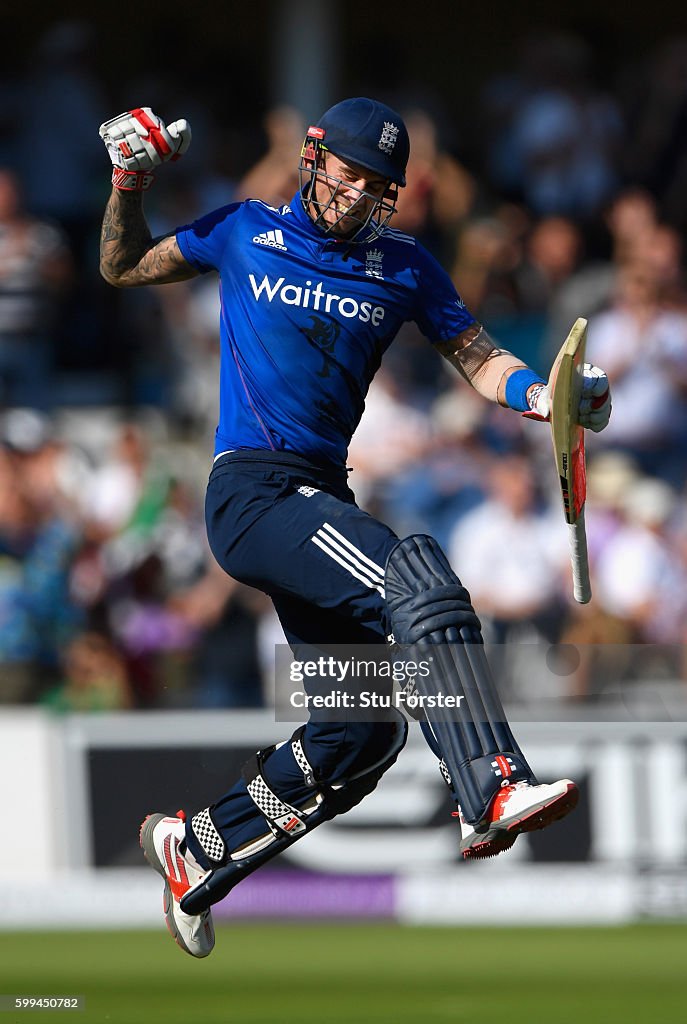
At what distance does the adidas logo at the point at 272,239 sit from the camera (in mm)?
5510

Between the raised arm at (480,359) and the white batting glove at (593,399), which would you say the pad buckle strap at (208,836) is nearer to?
the raised arm at (480,359)

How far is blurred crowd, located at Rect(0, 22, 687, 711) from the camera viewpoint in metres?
9.77

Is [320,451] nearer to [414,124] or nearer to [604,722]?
[604,722]

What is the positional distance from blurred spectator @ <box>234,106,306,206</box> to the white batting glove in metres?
5.72

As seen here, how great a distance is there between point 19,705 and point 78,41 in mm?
5530

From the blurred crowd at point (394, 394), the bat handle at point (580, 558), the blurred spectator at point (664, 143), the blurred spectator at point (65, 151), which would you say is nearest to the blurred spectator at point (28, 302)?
the blurred crowd at point (394, 394)

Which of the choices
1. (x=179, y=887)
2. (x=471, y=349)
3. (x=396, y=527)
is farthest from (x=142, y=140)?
(x=396, y=527)

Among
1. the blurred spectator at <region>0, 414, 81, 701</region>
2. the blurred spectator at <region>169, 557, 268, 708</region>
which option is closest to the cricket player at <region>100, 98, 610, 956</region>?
the blurred spectator at <region>169, 557, 268, 708</region>

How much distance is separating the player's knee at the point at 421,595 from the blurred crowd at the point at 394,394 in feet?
14.3

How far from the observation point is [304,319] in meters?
5.41

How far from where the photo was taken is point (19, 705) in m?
9.70

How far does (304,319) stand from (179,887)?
6.38ft

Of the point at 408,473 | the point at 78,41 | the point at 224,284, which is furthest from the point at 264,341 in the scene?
the point at 78,41

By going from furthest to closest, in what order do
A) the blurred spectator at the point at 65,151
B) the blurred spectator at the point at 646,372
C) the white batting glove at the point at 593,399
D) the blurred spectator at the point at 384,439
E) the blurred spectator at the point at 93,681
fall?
the blurred spectator at the point at 65,151 < the blurred spectator at the point at 646,372 < the blurred spectator at the point at 384,439 < the blurred spectator at the point at 93,681 < the white batting glove at the point at 593,399
